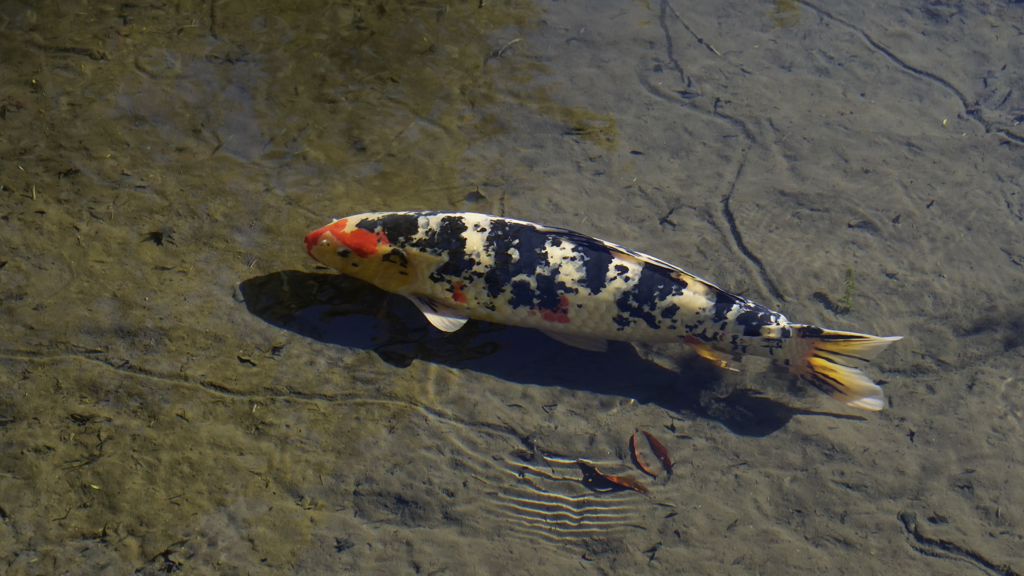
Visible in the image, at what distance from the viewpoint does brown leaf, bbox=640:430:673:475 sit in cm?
408

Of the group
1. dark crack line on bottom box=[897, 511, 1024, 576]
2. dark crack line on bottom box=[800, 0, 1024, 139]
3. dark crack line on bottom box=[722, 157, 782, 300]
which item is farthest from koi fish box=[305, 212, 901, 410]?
dark crack line on bottom box=[800, 0, 1024, 139]

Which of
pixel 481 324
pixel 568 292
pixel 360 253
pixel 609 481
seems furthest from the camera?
pixel 481 324

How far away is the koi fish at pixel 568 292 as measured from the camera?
166 inches

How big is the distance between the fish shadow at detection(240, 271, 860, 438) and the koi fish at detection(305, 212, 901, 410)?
6.4 inches

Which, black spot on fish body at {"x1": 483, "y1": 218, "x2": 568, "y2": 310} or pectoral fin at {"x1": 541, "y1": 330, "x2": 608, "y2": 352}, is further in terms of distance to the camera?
pectoral fin at {"x1": 541, "y1": 330, "x2": 608, "y2": 352}

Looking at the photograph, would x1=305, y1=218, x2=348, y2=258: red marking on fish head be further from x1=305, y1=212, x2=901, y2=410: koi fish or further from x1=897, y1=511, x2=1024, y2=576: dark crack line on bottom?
x1=897, y1=511, x2=1024, y2=576: dark crack line on bottom

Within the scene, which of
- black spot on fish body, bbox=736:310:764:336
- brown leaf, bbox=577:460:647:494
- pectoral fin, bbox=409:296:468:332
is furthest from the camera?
pectoral fin, bbox=409:296:468:332

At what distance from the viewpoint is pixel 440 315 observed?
4.40m

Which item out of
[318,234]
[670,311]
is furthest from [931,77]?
[318,234]

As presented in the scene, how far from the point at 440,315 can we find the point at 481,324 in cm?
35

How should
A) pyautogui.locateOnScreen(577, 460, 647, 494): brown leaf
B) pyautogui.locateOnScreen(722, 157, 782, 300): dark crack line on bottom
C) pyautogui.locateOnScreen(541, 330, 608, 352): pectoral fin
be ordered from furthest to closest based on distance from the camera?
pyautogui.locateOnScreen(722, 157, 782, 300): dark crack line on bottom, pyautogui.locateOnScreen(541, 330, 608, 352): pectoral fin, pyautogui.locateOnScreen(577, 460, 647, 494): brown leaf

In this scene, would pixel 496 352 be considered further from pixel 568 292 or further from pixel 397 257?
pixel 397 257

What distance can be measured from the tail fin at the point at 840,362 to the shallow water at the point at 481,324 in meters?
0.19

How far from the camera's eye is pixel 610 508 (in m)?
3.90
